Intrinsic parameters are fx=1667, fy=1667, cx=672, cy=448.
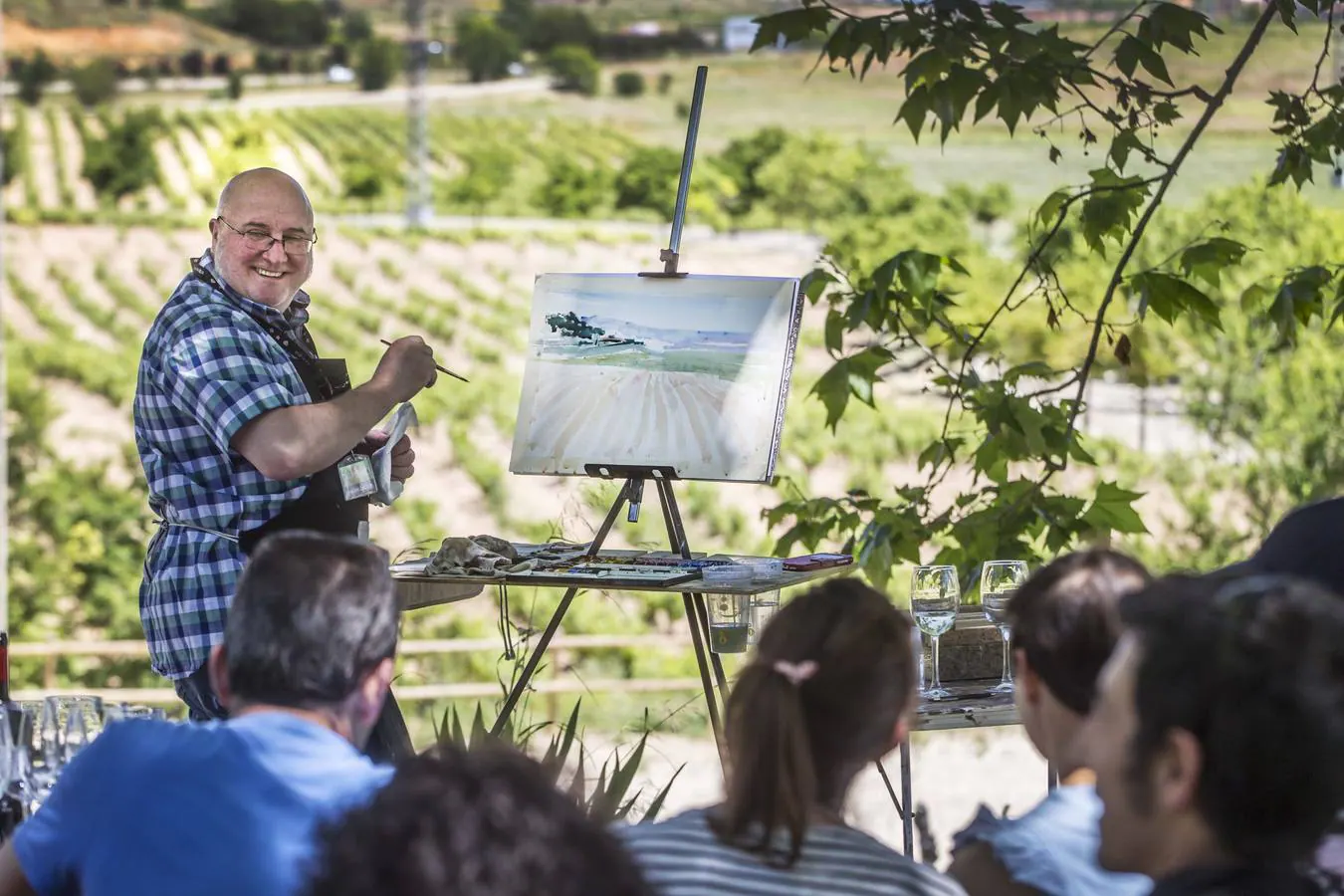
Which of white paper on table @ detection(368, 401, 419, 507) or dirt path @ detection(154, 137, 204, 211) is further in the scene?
dirt path @ detection(154, 137, 204, 211)

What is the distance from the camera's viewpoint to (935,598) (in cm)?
255

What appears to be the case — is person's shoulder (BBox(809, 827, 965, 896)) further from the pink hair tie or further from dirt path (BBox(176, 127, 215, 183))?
dirt path (BBox(176, 127, 215, 183))

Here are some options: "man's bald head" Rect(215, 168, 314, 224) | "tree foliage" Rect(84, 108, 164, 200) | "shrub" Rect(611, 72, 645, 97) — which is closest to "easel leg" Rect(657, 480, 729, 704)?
"man's bald head" Rect(215, 168, 314, 224)

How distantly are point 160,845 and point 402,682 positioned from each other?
46.8 feet

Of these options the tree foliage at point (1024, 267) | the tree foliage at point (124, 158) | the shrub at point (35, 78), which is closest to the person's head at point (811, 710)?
the tree foliage at point (1024, 267)

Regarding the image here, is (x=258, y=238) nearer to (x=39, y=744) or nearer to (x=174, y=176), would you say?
(x=39, y=744)

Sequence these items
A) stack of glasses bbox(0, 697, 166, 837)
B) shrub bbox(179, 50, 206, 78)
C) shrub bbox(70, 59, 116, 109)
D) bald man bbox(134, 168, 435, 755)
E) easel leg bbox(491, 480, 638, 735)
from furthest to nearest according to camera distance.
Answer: shrub bbox(179, 50, 206, 78) < shrub bbox(70, 59, 116, 109) < easel leg bbox(491, 480, 638, 735) < bald man bbox(134, 168, 435, 755) < stack of glasses bbox(0, 697, 166, 837)

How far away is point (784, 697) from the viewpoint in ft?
4.82

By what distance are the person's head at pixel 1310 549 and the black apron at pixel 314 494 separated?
1.51m

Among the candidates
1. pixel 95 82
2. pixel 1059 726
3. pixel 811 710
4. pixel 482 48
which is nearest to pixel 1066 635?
pixel 1059 726

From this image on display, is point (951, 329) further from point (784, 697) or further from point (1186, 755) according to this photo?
point (1186, 755)

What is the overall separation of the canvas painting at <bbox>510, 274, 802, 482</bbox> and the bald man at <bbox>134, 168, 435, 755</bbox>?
0.59 m

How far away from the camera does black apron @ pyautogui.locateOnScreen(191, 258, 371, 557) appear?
2768 millimetres

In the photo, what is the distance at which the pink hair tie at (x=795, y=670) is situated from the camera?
1480mm
